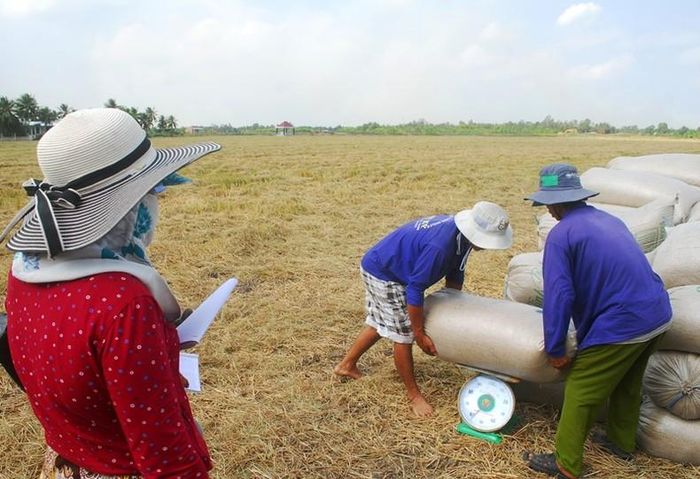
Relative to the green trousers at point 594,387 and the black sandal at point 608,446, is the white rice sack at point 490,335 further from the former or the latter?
the black sandal at point 608,446

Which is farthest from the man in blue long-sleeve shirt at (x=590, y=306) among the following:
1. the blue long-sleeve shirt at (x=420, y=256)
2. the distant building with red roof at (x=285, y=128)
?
the distant building with red roof at (x=285, y=128)

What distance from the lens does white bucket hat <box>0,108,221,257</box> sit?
1136 mm

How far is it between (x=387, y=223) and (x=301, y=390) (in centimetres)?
494

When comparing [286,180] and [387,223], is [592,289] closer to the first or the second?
[387,223]

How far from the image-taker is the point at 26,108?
6159cm

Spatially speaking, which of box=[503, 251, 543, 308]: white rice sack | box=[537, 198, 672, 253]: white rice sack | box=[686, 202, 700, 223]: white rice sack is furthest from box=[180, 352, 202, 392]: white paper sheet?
box=[686, 202, 700, 223]: white rice sack

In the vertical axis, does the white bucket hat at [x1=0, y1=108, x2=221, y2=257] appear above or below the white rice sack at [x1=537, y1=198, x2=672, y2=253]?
above

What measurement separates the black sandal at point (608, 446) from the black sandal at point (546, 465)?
0.34m

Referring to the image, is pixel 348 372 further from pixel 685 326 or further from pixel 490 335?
pixel 685 326

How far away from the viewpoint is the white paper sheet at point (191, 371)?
1.79 meters

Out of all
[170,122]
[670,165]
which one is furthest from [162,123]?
[670,165]

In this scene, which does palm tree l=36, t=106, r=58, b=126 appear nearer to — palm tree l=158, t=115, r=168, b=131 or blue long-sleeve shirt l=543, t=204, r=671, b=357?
palm tree l=158, t=115, r=168, b=131

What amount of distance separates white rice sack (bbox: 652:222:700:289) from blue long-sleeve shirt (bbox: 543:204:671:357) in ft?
2.24

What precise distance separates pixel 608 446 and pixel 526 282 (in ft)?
3.17
